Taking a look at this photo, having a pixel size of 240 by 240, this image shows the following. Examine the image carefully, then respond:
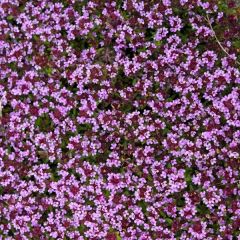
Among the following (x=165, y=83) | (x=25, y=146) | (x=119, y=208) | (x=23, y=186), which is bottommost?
(x=119, y=208)

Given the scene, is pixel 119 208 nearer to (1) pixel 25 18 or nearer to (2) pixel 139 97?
(2) pixel 139 97

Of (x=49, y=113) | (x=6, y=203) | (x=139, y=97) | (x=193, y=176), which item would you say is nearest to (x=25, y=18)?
(x=49, y=113)

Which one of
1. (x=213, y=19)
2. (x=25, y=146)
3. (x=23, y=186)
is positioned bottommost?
(x=23, y=186)

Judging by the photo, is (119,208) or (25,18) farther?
(25,18)

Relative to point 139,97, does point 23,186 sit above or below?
below

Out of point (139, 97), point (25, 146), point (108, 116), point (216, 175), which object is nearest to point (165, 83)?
point (139, 97)

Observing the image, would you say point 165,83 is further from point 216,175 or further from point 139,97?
point 216,175
